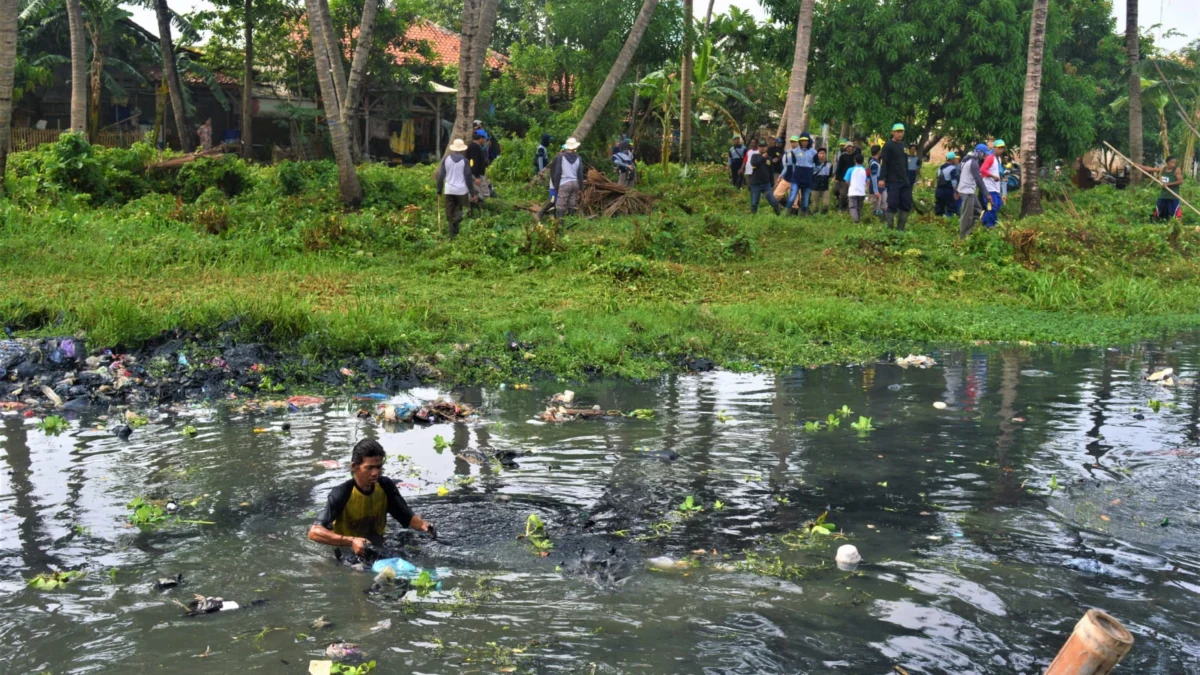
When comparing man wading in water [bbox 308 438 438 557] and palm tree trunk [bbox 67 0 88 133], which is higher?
palm tree trunk [bbox 67 0 88 133]

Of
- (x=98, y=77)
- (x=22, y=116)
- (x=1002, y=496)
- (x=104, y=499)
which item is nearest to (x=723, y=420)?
(x=1002, y=496)

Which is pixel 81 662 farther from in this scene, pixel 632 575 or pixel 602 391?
pixel 602 391

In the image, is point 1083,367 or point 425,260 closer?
point 1083,367

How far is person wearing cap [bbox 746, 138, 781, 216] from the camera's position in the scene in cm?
1981

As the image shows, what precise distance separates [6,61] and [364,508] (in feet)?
43.4

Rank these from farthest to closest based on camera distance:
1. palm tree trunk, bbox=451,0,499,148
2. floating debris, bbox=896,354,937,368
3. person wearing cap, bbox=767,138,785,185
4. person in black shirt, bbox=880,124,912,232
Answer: person wearing cap, bbox=767,138,785,185
palm tree trunk, bbox=451,0,499,148
person in black shirt, bbox=880,124,912,232
floating debris, bbox=896,354,937,368

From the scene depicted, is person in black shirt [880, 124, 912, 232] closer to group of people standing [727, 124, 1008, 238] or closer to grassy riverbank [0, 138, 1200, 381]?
group of people standing [727, 124, 1008, 238]

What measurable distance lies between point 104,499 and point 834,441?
5.46 meters

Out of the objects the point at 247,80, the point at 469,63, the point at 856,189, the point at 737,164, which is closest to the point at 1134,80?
the point at 737,164

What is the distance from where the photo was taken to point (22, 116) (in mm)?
30703

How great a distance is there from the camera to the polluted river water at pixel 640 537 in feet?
17.8

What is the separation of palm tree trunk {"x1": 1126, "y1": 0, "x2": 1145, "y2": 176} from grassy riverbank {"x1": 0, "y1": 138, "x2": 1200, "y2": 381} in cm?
575

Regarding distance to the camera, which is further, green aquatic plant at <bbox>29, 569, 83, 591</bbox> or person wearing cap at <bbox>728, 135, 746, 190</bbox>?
person wearing cap at <bbox>728, 135, 746, 190</bbox>

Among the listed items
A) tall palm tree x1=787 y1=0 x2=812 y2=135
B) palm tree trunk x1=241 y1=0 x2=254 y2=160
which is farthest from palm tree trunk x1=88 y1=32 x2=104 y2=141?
tall palm tree x1=787 y1=0 x2=812 y2=135
